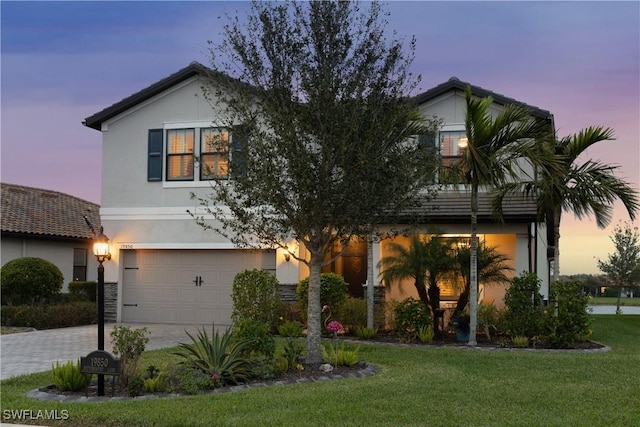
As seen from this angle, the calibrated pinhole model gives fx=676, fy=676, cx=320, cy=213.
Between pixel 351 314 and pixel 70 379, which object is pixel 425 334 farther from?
pixel 70 379

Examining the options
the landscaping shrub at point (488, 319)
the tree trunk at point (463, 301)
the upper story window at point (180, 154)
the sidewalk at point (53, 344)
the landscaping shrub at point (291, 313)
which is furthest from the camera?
the upper story window at point (180, 154)

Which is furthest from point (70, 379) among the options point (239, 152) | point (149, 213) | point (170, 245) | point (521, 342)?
point (149, 213)

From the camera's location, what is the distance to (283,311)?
17.5m

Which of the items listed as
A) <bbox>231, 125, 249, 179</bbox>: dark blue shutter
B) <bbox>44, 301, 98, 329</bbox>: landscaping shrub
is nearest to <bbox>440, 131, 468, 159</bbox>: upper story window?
<bbox>231, 125, 249, 179</bbox>: dark blue shutter

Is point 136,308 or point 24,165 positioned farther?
point 24,165

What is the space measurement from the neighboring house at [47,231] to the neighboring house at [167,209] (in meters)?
4.68

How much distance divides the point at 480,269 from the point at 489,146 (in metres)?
3.14

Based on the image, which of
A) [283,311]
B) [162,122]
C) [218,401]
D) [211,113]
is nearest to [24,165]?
[162,122]

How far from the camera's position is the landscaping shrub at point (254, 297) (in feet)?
53.7

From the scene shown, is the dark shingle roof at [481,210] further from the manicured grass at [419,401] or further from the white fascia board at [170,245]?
the white fascia board at [170,245]

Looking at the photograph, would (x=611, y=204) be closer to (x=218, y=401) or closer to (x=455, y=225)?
(x=455, y=225)

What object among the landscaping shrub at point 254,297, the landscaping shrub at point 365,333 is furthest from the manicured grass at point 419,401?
the landscaping shrub at point 254,297

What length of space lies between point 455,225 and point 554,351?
15.3ft

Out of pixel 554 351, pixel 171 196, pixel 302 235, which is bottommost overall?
pixel 554 351
